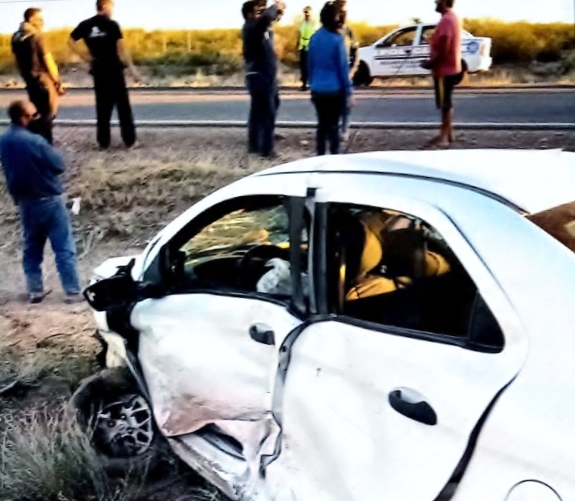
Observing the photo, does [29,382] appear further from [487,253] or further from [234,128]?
[487,253]

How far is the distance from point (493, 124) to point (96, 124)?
221 centimetres

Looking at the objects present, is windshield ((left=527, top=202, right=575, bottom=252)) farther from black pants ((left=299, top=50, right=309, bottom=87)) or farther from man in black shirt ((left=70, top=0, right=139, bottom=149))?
man in black shirt ((left=70, top=0, right=139, bottom=149))

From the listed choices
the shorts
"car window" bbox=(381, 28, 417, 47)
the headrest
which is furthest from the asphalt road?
the headrest

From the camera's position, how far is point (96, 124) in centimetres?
466

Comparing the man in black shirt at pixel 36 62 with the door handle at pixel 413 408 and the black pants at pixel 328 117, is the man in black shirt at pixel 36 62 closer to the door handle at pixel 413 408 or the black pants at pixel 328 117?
the black pants at pixel 328 117

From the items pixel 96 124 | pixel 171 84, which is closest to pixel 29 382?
pixel 96 124

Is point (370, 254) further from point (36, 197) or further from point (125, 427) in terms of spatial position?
point (36, 197)

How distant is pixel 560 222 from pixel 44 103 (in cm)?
356

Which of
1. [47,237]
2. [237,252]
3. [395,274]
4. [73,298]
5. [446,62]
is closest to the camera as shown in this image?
[395,274]

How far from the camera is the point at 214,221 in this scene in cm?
302

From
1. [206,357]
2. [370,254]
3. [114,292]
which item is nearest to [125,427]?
[114,292]

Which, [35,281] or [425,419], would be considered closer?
[425,419]

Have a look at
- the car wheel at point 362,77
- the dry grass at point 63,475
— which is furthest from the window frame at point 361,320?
the car wheel at point 362,77

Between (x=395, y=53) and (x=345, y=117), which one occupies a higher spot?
(x=395, y=53)
